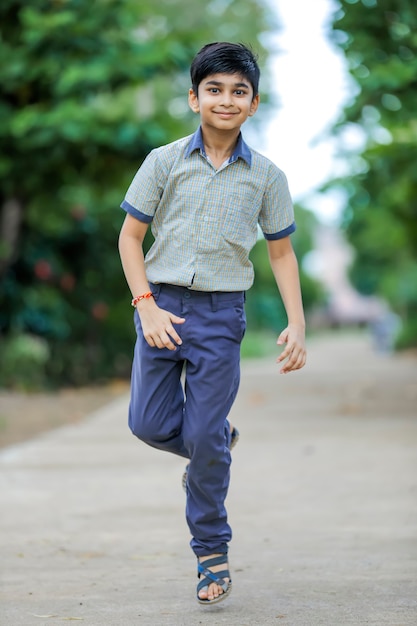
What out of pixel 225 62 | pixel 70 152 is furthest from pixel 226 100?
pixel 70 152

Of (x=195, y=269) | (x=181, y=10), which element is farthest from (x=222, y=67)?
(x=181, y=10)

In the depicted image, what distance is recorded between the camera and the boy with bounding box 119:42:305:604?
12.7 ft

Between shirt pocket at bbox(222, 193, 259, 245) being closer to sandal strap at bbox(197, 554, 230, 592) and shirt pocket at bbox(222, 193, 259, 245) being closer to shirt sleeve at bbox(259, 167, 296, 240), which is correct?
shirt sleeve at bbox(259, 167, 296, 240)

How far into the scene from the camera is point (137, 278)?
385 centimetres

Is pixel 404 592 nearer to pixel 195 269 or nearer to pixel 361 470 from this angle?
pixel 195 269

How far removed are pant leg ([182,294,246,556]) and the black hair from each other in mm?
770

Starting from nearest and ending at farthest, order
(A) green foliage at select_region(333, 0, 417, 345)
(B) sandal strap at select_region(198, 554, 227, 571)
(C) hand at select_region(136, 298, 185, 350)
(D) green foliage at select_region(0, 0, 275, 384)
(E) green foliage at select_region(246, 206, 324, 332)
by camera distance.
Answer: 1. (C) hand at select_region(136, 298, 185, 350)
2. (B) sandal strap at select_region(198, 554, 227, 571)
3. (A) green foliage at select_region(333, 0, 417, 345)
4. (D) green foliage at select_region(0, 0, 275, 384)
5. (E) green foliage at select_region(246, 206, 324, 332)

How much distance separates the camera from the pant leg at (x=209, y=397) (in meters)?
3.90

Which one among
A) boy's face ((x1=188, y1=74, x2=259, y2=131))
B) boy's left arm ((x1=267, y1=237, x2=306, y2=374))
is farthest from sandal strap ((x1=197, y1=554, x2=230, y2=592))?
boy's face ((x1=188, y1=74, x2=259, y2=131))

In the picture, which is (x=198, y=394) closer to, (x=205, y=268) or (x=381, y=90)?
(x=205, y=268)

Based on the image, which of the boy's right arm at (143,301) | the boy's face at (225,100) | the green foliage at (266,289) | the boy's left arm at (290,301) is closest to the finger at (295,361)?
the boy's left arm at (290,301)

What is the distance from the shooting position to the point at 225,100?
3.84m

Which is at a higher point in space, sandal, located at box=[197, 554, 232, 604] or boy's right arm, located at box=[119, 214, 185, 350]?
boy's right arm, located at box=[119, 214, 185, 350]

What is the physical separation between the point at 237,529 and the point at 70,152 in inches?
335
